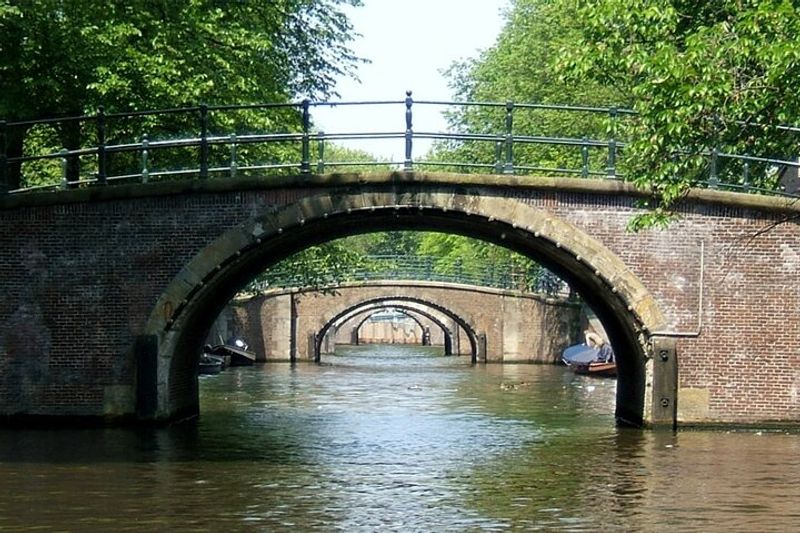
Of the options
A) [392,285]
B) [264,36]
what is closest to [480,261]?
[392,285]

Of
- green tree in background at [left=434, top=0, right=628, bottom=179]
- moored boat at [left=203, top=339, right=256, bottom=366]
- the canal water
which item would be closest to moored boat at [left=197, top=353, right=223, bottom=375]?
moored boat at [left=203, top=339, right=256, bottom=366]

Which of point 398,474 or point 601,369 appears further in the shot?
point 601,369

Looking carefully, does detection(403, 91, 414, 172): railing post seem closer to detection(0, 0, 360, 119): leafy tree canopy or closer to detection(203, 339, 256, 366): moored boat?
detection(0, 0, 360, 119): leafy tree canopy

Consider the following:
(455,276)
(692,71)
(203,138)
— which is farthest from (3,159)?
(455,276)

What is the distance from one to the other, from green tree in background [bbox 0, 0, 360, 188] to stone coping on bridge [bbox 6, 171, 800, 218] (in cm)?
264

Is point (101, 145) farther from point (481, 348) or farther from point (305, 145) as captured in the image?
point (481, 348)

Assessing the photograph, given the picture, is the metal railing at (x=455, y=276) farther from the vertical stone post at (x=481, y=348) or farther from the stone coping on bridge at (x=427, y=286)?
the vertical stone post at (x=481, y=348)

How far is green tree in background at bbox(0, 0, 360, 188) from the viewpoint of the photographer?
72.6ft

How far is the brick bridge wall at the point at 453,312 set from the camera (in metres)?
47.0

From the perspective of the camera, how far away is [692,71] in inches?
559

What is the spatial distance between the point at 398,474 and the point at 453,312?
32.7 meters

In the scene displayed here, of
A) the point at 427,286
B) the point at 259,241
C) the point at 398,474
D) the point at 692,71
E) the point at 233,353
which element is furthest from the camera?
the point at 427,286

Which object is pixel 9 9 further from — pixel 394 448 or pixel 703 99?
pixel 703 99

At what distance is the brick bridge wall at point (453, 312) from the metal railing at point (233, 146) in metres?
12.3
